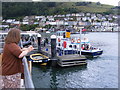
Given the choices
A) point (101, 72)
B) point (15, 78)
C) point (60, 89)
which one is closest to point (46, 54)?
point (101, 72)

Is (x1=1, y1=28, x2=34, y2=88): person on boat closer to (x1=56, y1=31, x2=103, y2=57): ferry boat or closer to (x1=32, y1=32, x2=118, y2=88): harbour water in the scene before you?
(x1=32, y1=32, x2=118, y2=88): harbour water

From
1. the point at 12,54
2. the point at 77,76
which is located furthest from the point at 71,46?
the point at 12,54

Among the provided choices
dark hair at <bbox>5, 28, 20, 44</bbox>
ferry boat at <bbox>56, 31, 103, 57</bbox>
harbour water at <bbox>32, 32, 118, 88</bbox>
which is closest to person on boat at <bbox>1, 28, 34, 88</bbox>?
dark hair at <bbox>5, 28, 20, 44</bbox>

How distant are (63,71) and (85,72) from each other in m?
2.03

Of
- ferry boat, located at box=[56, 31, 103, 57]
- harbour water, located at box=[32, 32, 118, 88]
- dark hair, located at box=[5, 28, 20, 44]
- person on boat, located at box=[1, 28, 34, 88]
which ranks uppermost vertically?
dark hair, located at box=[5, 28, 20, 44]

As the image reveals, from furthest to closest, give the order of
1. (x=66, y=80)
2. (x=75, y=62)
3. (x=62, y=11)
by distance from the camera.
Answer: (x=62, y=11) < (x=75, y=62) < (x=66, y=80)

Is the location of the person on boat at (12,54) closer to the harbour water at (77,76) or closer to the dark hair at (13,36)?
the dark hair at (13,36)

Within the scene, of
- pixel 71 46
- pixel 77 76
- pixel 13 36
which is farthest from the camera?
pixel 71 46

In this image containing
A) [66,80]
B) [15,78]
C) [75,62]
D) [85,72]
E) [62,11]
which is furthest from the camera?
[62,11]

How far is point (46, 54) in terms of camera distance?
66.8 feet

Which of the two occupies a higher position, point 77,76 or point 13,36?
point 13,36

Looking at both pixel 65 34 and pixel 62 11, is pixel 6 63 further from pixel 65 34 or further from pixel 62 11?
pixel 62 11

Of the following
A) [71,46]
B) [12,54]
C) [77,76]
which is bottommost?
[77,76]

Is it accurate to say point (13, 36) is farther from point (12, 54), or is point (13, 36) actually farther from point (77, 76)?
point (77, 76)
